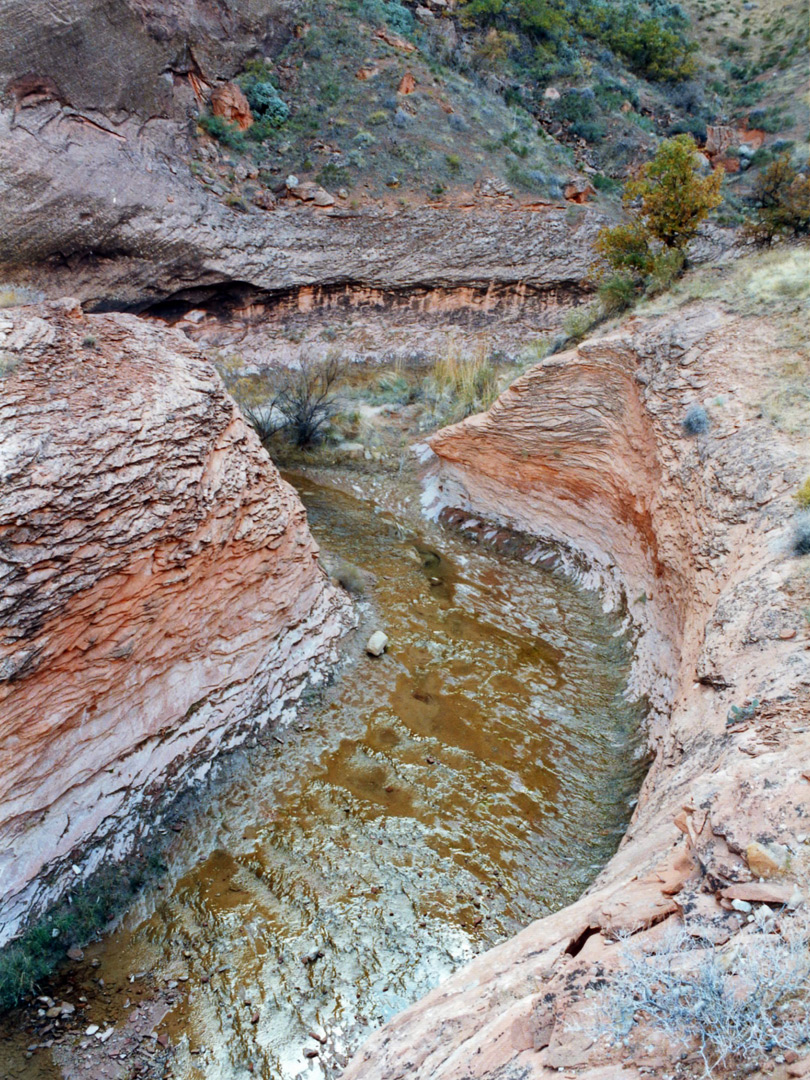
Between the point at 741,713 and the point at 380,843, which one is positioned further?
the point at 380,843

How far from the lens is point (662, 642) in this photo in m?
8.34

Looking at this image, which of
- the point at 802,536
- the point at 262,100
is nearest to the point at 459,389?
the point at 802,536

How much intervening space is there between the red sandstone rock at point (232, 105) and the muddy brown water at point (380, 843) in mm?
21271

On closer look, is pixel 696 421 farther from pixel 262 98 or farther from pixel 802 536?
pixel 262 98

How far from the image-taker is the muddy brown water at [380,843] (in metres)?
5.00

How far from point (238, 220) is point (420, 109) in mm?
9353

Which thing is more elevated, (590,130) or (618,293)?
(590,130)

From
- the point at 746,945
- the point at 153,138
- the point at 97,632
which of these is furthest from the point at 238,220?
the point at 746,945

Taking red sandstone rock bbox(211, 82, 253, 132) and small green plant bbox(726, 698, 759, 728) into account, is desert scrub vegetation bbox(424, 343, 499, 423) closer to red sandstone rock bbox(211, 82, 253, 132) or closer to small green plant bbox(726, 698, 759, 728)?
small green plant bbox(726, 698, 759, 728)

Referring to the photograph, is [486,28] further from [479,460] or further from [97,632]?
[97,632]

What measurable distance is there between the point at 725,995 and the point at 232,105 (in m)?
27.8

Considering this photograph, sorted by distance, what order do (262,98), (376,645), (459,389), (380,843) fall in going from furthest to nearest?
(262,98) → (459,389) → (376,645) → (380,843)

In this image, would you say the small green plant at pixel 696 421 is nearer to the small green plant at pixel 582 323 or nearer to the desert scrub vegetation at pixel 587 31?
the small green plant at pixel 582 323

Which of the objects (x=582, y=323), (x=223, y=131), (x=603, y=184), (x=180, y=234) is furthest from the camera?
(x=603, y=184)
